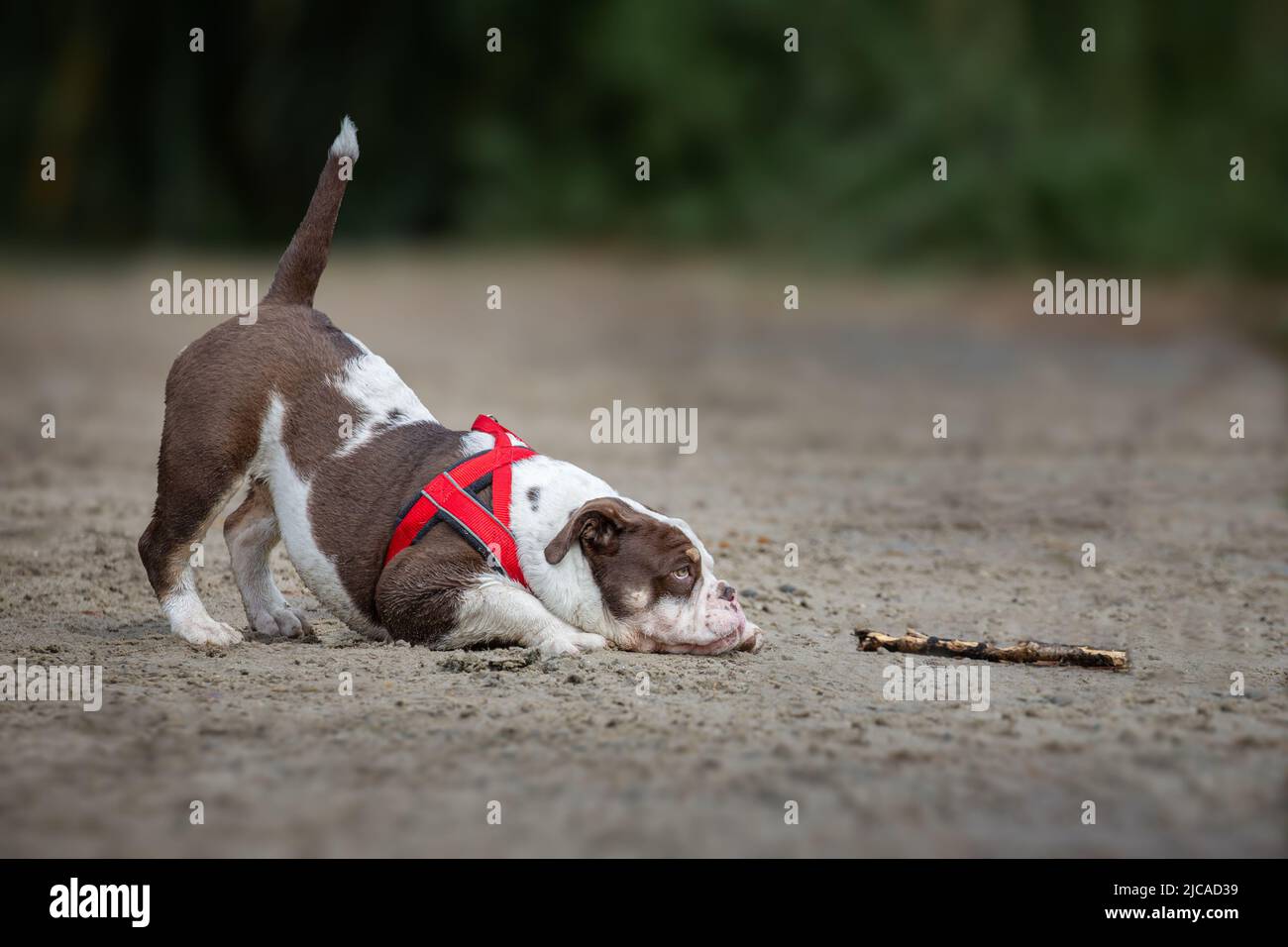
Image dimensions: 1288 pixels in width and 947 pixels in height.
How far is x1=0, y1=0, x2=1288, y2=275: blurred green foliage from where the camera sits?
2023cm

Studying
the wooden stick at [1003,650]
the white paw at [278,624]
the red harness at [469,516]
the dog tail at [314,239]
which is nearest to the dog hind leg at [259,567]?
the white paw at [278,624]

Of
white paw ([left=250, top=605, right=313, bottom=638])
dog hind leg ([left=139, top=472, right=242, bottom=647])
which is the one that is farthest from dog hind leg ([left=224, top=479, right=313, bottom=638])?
dog hind leg ([left=139, top=472, right=242, bottom=647])

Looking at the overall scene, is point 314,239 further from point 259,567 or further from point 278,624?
point 278,624

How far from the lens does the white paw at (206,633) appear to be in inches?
226

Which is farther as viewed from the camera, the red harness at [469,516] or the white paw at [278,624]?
the white paw at [278,624]

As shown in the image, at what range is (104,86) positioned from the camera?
26281mm

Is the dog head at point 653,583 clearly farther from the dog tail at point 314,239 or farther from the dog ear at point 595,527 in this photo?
the dog tail at point 314,239

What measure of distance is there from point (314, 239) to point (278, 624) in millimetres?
1600

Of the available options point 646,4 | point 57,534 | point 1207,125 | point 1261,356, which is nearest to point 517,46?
point 646,4

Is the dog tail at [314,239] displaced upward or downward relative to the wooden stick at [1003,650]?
upward

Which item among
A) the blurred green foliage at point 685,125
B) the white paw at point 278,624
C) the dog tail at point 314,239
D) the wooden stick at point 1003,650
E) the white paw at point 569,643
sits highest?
the blurred green foliage at point 685,125

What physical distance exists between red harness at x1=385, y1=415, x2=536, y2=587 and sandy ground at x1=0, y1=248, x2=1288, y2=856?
379 mm

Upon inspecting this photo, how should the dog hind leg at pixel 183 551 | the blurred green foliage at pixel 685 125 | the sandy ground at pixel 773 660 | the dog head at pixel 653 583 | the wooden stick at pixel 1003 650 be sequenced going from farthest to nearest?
the blurred green foliage at pixel 685 125 < the dog hind leg at pixel 183 551 < the wooden stick at pixel 1003 650 < the dog head at pixel 653 583 < the sandy ground at pixel 773 660
